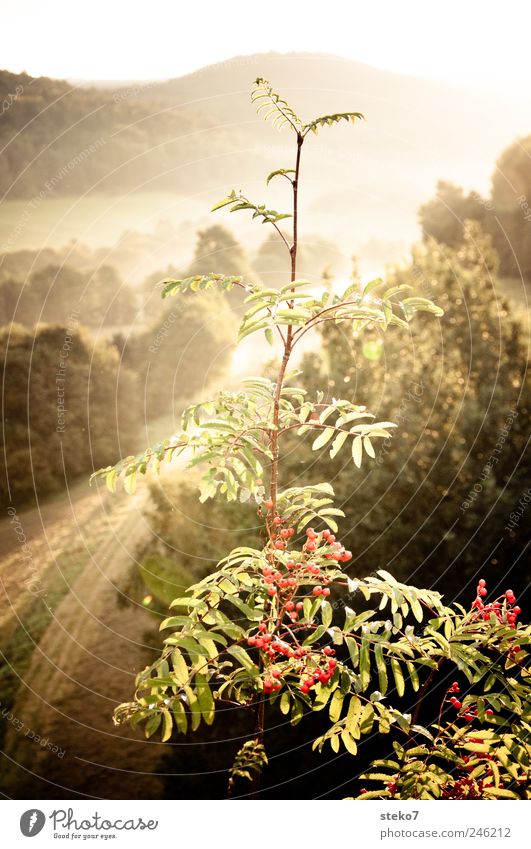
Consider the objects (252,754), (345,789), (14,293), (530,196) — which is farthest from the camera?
(530,196)

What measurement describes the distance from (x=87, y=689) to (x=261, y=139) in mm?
6030

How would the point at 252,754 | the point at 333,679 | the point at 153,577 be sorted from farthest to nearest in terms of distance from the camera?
the point at 153,577
the point at 252,754
the point at 333,679

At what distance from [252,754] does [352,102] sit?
6694 millimetres

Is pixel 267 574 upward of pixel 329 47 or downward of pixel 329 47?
downward

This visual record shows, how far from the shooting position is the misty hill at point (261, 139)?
19.5 ft

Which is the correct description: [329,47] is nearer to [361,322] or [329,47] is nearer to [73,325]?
[361,322]

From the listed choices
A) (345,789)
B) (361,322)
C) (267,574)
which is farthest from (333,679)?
(345,789)

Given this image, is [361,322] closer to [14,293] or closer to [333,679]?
[333,679]

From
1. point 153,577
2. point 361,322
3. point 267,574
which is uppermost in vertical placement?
point 361,322

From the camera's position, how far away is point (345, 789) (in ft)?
12.4

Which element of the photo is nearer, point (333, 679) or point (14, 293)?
point (333, 679)

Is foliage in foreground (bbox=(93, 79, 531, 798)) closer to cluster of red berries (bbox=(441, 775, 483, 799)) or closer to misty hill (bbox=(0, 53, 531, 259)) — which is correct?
cluster of red berries (bbox=(441, 775, 483, 799))

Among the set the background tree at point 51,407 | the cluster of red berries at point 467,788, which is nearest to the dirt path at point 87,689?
the background tree at point 51,407

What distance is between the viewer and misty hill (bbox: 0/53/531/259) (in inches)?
234
